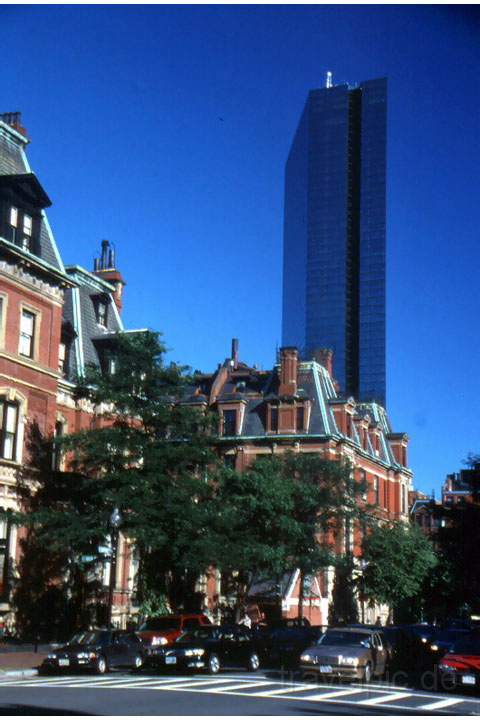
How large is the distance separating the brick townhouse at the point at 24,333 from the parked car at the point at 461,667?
1444 centimetres

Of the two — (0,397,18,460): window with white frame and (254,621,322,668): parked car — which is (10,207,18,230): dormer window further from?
(254,621,322,668): parked car

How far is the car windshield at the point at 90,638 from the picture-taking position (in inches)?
1150

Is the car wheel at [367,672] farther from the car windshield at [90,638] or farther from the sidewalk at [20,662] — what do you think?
the sidewalk at [20,662]

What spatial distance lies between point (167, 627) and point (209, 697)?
10.8m

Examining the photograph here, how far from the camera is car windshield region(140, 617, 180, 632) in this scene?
107 ft

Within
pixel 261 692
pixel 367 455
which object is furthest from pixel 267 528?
pixel 367 455

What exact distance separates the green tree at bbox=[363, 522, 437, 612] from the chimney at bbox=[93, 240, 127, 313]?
2024 centimetres

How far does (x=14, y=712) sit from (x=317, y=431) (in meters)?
46.8

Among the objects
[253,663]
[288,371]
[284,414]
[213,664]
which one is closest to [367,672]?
[213,664]

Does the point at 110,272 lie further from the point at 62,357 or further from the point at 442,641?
the point at 442,641

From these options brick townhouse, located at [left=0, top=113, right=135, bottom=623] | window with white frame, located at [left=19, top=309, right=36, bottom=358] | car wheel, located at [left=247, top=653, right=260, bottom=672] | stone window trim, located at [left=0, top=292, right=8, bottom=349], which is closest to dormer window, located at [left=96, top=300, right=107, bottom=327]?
brick townhouse, located at [left=0, top=113, right=135, bottom=623]

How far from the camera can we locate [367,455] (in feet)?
237

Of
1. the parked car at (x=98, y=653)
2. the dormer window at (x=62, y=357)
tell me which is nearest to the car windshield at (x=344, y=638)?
the parked car at (x=98, y=653)

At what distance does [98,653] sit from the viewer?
28.9m
